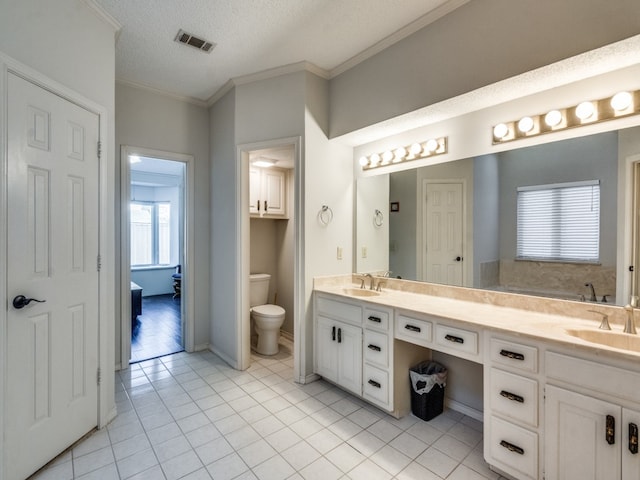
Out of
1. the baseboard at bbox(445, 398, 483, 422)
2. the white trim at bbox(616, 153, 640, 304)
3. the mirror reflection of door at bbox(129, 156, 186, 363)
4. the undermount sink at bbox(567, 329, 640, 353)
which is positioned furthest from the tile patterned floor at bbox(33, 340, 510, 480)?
the mirror reflection of door at bbox(129, 156, 186, 363)

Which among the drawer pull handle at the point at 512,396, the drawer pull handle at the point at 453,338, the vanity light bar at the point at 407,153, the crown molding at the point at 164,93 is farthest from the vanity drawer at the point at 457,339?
the crown molding at the point at 164,93

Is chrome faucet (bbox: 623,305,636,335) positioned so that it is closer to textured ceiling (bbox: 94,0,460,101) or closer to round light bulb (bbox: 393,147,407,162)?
round light bulb (bbox: 393,147,407,162)

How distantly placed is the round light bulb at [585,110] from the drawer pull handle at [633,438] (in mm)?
1552

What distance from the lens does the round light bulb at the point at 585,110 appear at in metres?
1.73

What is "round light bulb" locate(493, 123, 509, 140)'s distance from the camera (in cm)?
207

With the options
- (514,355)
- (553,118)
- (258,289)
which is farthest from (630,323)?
(258,289)

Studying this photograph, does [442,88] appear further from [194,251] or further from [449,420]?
[194,251]

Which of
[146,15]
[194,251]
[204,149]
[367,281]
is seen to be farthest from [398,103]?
[194,251]

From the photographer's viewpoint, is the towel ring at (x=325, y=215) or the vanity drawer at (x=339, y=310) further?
the towel ring at (x=325, y=215)

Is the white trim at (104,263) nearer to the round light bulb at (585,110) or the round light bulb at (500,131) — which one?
the round light bulb at (500,131)

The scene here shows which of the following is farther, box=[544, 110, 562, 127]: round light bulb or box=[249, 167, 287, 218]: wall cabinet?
box=[249, 167, 287, 218]: wall cabinet

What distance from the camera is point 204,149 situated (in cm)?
359

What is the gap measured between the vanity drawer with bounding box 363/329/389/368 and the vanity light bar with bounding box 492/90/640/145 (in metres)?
1.60

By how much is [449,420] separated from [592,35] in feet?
8.01
